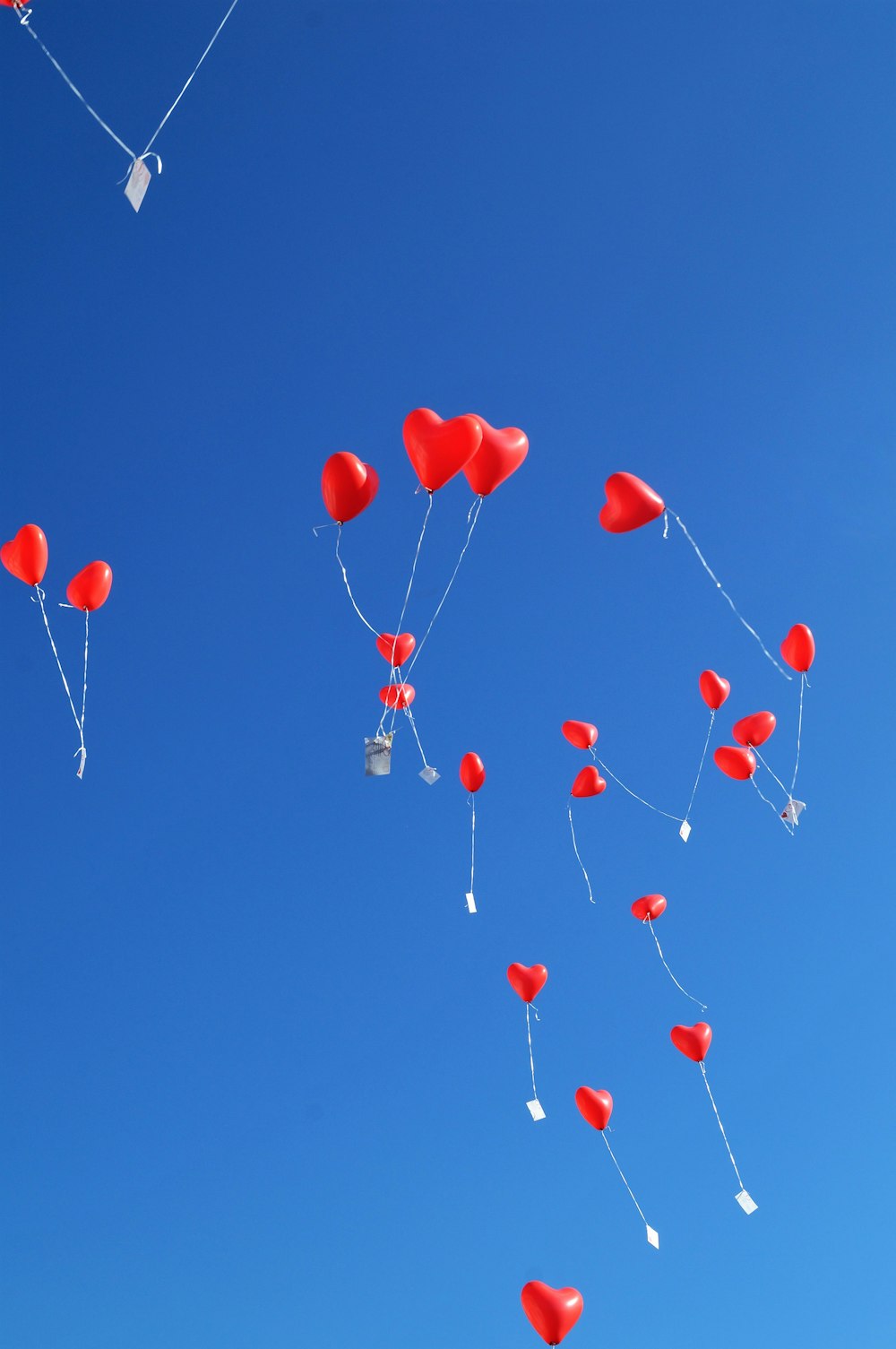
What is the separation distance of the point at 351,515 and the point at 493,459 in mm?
1089

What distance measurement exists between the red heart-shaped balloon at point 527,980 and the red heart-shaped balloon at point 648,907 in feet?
3.50

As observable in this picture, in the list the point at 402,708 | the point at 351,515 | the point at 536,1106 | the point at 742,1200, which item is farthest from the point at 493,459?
the point at 742,1200

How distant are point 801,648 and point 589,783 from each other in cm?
244

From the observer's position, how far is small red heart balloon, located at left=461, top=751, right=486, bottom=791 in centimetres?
945

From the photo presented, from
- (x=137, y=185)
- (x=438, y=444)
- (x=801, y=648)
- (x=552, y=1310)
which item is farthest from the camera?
(x=801, y=648)

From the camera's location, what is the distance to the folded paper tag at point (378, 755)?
21.5ft

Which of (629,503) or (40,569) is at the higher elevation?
(40,569)

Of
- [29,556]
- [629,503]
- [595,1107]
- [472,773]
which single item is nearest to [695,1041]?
[595,1107]

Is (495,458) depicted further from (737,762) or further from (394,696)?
(737,762)

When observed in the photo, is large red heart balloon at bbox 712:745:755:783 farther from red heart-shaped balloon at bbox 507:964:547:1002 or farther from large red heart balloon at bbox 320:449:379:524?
large red heart balloon at bbox 320:449:379:524

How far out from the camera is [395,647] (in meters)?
8.61

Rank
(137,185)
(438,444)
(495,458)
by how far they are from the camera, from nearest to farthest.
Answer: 1. (137,185)
2. (438,444)
3. (495,458)

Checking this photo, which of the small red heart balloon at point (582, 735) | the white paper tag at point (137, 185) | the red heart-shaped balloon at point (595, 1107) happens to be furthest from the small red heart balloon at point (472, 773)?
the white paper tag at point (137, 185)

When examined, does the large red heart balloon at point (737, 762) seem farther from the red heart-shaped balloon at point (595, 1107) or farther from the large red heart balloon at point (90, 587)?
the large red heart balloon at point (90, 587)
